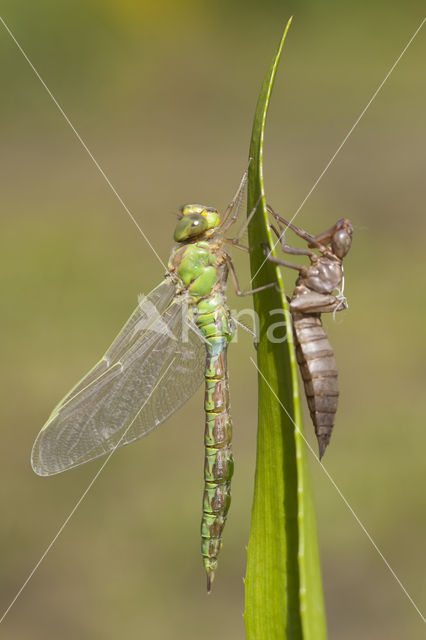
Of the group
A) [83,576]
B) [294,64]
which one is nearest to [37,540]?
[83,576]

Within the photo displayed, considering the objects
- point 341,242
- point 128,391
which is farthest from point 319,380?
point 128,391

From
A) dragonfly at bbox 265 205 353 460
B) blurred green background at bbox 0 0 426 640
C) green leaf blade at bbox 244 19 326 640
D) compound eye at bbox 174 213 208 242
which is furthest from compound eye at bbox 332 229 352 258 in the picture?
green leaf blade at bbox 244 19 326 640

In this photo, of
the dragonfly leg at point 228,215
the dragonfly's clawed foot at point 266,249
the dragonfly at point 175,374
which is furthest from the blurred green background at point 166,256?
the dragonfly's clawed foot at point 266,249

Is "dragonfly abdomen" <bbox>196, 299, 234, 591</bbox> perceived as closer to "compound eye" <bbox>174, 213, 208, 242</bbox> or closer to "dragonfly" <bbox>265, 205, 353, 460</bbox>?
"compound eye" <bbox>174, 213, 208, 242</bbox>

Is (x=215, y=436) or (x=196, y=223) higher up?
(x=196, y=223)

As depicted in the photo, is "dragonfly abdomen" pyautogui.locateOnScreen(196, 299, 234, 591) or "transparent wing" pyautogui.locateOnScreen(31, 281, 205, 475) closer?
"dragonfly abdomen" pyautogui.locateOnScreen(196, 299, 234, 591)

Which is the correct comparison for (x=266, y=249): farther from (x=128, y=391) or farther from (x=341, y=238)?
(x=128, y=391)

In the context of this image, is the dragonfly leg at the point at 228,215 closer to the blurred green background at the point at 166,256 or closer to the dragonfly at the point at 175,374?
the dragonfly at the point at 175,374
